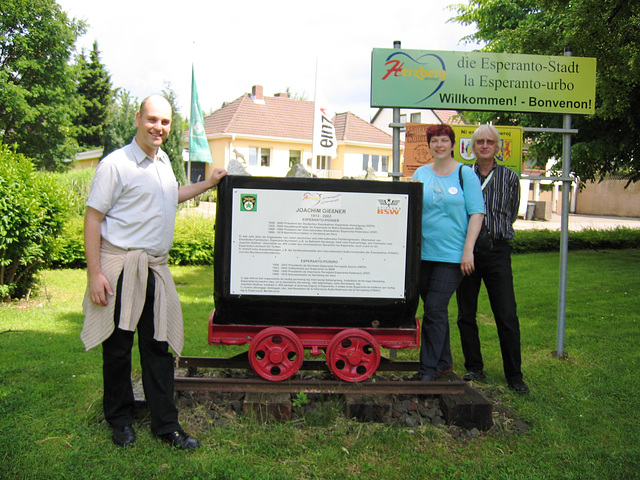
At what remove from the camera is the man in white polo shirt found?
11.3ft

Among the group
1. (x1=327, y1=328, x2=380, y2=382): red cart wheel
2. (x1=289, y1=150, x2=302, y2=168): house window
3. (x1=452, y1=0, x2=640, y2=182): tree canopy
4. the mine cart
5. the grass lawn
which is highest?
(x1=289, y1=150, x2=302, y2=168): house window

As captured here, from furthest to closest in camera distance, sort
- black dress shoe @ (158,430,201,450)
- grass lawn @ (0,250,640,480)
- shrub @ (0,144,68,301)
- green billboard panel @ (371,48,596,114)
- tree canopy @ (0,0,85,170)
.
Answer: tree canopy @ (0,0,85,170) → shrub @ (0,144,68,301) → green billboard panel @ (371,48,596,114) → black dress shoe @ (158,430,201,450) → grass lawn @ (0,250,640,480)

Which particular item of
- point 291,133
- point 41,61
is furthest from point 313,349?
point 291,133

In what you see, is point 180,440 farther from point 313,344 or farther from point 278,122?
point 278,122

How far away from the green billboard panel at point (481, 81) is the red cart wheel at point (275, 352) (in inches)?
95.8

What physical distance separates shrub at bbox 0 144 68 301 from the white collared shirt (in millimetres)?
4536

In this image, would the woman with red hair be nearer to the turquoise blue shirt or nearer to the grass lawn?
the turquoise blue shirt

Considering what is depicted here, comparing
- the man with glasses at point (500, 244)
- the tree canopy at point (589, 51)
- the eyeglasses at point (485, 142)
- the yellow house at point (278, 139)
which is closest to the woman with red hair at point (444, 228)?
the man with glasses at point (500, 244)

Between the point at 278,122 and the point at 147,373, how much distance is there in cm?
3947

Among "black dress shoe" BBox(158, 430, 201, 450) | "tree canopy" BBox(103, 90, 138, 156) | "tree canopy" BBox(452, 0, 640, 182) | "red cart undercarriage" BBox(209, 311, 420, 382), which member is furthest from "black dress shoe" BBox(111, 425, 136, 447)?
"tree canopy" BBox(103, 90, 138, 156)

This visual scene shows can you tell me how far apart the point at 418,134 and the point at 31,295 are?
20.4 ft

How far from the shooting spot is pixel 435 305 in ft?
14.3

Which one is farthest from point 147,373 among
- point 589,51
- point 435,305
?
point 589,51

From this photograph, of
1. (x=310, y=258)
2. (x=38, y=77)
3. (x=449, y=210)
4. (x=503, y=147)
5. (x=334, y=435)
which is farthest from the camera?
(x=38, y=77)
